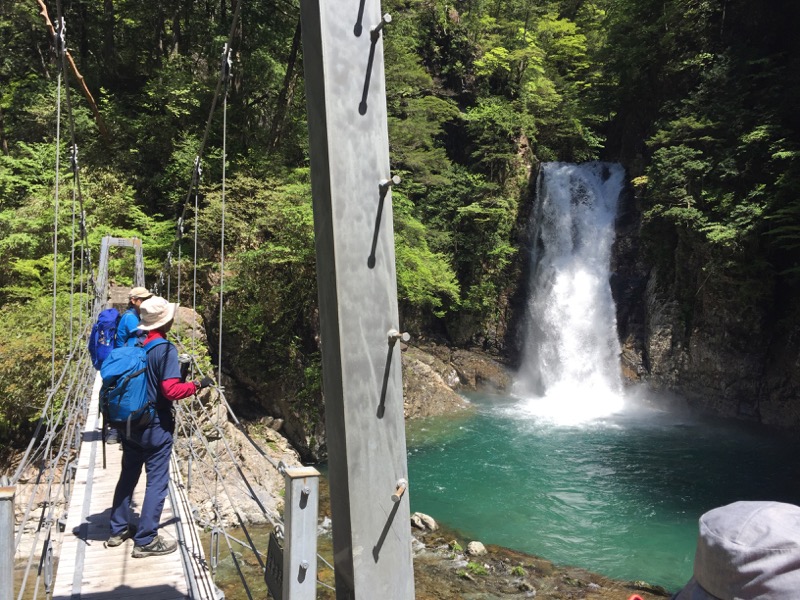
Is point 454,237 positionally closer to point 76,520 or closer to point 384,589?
point 76,520

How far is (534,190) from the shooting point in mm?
17547

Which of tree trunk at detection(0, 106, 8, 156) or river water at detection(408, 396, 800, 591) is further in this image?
tree trunk at detection(0, 106, 8, 156)

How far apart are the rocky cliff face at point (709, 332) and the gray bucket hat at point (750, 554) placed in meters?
12.9

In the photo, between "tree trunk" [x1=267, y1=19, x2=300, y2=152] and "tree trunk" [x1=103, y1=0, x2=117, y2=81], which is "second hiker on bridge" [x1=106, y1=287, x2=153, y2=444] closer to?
"tree trunk" [x1=267, y1=19, x2=300, y2=152]

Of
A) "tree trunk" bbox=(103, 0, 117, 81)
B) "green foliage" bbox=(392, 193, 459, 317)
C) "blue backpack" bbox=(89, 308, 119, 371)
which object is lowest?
"blue backpack" bbox=(89, 308, 119, 371)

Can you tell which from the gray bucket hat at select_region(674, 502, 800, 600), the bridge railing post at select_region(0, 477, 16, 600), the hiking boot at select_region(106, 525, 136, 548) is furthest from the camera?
the hiking boot at select_region(106, 525, 136, 548)

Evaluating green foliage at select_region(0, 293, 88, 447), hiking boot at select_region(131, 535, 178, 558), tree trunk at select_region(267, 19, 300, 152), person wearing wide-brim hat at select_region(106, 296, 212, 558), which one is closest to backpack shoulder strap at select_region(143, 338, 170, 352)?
person wearing wide-brim hat at select_region(106, 296, 212, 558)

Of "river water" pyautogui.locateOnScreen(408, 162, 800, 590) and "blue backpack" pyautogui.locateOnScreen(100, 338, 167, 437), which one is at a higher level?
"blue backpack" pyautogui.locateOnScreen(100, 338, 167, 437)

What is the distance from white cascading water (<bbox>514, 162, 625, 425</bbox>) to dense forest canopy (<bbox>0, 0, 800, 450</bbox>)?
82 centimetres

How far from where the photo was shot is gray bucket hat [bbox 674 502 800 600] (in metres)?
0.96

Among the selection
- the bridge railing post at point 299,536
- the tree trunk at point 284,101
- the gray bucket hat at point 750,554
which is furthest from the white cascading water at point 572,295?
the gray bucket hat at point 750,554

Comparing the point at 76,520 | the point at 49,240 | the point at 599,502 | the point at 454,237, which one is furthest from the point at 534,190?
the point at 76,520

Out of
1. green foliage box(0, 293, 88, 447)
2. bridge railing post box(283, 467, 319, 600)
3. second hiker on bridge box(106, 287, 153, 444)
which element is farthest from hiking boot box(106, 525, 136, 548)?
green foliage box(0, 293, 88, 447)

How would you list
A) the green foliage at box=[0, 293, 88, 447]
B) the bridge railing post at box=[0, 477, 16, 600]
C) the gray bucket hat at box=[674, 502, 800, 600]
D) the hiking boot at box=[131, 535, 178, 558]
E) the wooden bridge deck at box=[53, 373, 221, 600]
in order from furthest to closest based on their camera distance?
the green foliage at box=[0, 293, 88, 447]
the hiking boot at box=[131, 535, 178, 558]
the wooden bridge deck at box=[53, 373, 221, 600]
the bridge railing post at box=[0, 477, 16, 600]
the gray bucket hat at box=[674, 502, 800, 600]
